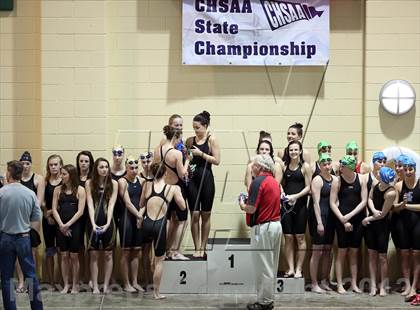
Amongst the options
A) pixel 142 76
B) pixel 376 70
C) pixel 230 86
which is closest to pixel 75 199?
pixel 142 76

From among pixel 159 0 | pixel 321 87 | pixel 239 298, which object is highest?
pixel 159 0

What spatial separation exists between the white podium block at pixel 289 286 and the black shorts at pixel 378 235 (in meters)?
0.95

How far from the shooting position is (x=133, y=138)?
974cm

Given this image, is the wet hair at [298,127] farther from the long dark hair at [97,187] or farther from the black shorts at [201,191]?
the long dark hair at [97,187]

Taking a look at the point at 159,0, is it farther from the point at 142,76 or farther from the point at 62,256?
the point at 62,256

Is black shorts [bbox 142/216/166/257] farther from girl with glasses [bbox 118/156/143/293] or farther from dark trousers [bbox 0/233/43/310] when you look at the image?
dark trousers [bbox 0/233/43/310]

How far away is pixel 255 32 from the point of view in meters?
9.69

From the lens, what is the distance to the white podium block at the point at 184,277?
8891 millimetres

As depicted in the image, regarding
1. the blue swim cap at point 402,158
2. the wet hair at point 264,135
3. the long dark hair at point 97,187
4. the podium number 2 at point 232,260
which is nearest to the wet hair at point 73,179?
the long dark hair at point 97,187

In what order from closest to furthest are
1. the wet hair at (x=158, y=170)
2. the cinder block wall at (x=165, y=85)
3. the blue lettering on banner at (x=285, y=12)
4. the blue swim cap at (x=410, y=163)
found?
the wet hair at (x=158, y=170)
the blue swim cap at (x=410, y=163)
the cinder block wall at (x=165, y=85)
the blue lettering on banner at (x=285, y=12)

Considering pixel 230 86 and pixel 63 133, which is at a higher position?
pixel 230 86

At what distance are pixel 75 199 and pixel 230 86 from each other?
8.00 ft

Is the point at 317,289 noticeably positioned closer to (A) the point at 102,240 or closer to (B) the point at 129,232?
(B) the point at 129,232

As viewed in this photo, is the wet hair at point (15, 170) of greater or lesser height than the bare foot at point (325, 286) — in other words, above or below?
above
